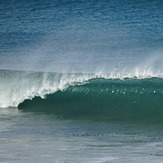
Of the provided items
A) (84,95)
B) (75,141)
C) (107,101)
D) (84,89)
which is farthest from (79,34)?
(75,141)

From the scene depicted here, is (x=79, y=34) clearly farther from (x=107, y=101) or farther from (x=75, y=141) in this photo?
(x=75, y=141)

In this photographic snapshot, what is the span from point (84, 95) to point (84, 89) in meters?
0.31

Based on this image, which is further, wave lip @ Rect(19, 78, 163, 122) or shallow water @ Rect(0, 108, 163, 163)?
wave lip @ Rect(19, 78, 163, 122)

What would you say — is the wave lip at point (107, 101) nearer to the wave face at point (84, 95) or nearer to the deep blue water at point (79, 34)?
the wave face at point (84, 95)

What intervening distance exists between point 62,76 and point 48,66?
23.1ft

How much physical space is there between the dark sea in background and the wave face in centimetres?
3

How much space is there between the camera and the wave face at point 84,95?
830 inches

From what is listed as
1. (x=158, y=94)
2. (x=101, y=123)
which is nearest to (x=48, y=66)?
(x=158, y=94)

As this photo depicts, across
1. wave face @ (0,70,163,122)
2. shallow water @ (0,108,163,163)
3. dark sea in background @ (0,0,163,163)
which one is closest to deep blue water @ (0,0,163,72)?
dark sea in background @ (0,0,163,163)

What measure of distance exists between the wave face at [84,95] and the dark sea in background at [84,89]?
3 centimetres

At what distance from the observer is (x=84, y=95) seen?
74.7ft

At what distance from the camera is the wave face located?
21.1 m

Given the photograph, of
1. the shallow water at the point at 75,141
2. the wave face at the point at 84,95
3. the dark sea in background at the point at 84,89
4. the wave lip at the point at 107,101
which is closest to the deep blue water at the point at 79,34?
the dark sea in background at the point at 84,89

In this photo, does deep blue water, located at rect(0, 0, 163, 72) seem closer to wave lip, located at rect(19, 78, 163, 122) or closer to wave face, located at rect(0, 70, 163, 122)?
wave face, located at rect(0, 70, 163, 122)
